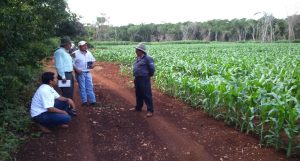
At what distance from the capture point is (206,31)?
97.0 metres

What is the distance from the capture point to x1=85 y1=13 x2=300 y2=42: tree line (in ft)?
276

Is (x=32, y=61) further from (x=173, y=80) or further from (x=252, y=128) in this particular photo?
(x=252, y=128)

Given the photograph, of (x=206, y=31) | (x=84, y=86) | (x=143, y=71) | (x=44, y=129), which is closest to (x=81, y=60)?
(x=84, y=86)

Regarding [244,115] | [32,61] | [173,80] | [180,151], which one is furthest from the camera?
[173,80]

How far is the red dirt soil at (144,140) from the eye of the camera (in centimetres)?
540

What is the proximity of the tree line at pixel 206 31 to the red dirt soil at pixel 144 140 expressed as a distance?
246 feet

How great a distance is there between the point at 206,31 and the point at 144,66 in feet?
301

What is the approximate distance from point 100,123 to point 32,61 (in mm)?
2927

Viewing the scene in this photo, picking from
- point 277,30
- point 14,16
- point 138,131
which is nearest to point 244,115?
point 138,131

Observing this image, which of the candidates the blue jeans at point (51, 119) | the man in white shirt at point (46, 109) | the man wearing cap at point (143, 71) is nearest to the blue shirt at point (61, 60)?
the man in white shirt at point (46, 109)

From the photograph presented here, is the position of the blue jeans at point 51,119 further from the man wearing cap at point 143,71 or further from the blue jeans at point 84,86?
the blue jeans at point 84,86

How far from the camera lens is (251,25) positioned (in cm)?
9169

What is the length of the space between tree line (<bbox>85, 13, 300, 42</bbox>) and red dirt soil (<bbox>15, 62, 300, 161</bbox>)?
7510 cm

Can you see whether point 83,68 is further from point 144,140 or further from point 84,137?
point 144,140
